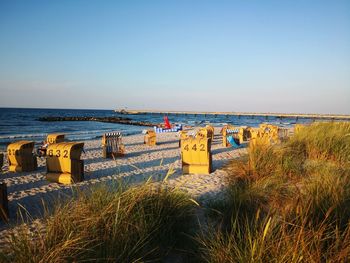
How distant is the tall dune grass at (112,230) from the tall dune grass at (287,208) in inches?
18.6

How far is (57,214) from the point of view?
107 inches

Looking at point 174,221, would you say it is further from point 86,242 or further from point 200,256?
point 86,242

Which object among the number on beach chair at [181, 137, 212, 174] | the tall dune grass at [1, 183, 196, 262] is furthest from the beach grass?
the number on beach chair at [181, 137, 212, 174]

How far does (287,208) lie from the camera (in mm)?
3258

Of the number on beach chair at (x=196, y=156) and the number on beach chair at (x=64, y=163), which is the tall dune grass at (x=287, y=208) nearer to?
the number on beach chair at (x=196, y=156)

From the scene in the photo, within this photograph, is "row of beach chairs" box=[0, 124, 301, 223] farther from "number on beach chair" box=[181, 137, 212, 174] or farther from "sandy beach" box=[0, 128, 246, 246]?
"sandy beach" box=[0, 128, 246, 246]

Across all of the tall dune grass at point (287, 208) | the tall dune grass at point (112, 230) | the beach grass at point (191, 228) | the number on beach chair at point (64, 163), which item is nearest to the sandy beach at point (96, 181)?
the number on beach chair at point (64, 163)

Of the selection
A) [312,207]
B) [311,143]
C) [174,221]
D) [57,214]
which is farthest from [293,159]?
[57,214]

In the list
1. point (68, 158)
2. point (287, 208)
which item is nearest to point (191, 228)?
point (287, 208)

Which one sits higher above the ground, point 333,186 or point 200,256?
point 333,186

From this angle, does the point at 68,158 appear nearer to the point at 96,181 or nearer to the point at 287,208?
the point at 96,181

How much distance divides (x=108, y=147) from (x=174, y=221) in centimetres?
829

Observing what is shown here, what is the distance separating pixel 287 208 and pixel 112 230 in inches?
74.4

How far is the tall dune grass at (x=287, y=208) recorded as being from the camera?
7.77 ft
